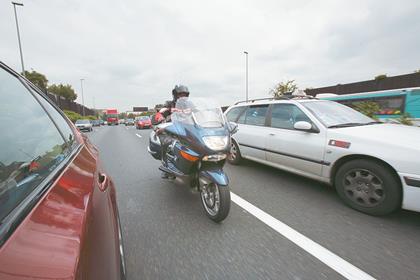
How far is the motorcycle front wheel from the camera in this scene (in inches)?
97.2

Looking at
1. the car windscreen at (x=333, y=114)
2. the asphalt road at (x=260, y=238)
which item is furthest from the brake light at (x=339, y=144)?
the asphalt road at (x=260, y=238)

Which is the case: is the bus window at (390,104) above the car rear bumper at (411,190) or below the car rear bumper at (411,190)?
above

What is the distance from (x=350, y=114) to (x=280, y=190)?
6.06 ft

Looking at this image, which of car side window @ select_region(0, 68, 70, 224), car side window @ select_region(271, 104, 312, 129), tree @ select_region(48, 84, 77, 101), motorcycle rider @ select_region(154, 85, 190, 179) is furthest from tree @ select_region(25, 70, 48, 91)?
car side window @ select_region(0, 68, 70, 224)

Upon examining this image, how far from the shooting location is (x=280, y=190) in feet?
11.7

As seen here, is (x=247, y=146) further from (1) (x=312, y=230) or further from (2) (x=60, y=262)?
(2) (x=60, y=262)

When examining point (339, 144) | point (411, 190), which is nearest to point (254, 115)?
point (339, 144)

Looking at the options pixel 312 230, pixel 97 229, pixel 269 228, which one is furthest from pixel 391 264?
pixel 97 229

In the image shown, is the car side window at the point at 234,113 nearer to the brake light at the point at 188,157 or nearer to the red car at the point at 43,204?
the brake light at the point at 188,157

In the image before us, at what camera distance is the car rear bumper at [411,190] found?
2270mm

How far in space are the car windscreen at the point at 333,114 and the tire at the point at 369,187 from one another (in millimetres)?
777

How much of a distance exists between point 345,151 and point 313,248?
1486mm

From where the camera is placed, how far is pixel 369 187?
2.69 m

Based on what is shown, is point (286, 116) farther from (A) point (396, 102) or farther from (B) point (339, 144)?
(A) point (396, 102)
